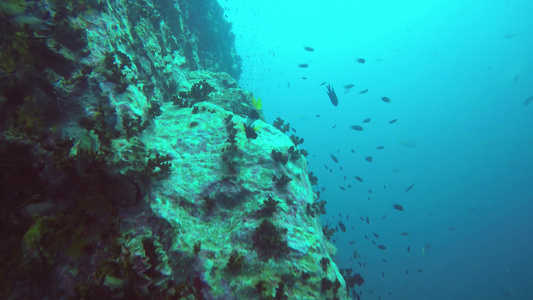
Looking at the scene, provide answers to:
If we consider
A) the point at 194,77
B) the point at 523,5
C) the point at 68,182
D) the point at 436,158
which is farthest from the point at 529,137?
the point at 68,182

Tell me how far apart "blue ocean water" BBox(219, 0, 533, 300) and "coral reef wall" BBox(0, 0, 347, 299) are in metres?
48.9

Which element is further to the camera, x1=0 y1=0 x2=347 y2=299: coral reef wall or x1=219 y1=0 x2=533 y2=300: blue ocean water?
x1=219 y1=0 x2=533 y2=300: blue ocean water

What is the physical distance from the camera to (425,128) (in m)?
108

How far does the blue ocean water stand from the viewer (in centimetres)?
5775

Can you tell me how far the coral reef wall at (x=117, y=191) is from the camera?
3.68 meters

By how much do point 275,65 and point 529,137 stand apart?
373 feet

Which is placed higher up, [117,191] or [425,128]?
[117,191]

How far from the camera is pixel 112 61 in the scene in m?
6.49

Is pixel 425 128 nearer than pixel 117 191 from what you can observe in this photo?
No

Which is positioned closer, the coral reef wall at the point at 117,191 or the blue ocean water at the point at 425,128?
the coral reef wall at the point at 117,191

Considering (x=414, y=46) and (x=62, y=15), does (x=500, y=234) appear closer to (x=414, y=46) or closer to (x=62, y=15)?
(x=414, y=46)

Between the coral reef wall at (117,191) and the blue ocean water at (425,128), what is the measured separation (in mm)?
48935

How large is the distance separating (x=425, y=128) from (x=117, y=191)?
12726 cm

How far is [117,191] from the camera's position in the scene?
448 centimetres
